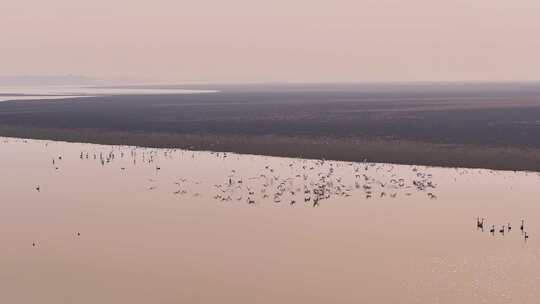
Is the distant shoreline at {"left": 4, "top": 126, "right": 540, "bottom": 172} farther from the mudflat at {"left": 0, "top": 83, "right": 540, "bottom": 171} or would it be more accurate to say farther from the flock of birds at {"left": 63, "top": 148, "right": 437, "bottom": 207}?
the flock of birds at {"left": 63, "top": 148, "right": 437, "bottom": 207}

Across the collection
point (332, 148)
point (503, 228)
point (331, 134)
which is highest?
point (331, 134)

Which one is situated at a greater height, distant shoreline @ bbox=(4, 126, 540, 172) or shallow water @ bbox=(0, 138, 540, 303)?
distant shoreline @ bbox=(4, 126, 540, 172)

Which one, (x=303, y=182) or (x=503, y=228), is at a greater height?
(x=303, y=182)

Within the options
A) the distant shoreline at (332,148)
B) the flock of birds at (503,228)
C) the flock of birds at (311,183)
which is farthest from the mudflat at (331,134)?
the flock of birds at (503,228)

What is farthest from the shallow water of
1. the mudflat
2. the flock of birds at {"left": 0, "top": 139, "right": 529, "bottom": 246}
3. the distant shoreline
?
the mudflat

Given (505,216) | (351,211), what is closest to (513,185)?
(505,216)

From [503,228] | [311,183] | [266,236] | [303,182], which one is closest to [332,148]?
[303,182]

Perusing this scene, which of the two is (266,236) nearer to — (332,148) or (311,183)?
(311,183)

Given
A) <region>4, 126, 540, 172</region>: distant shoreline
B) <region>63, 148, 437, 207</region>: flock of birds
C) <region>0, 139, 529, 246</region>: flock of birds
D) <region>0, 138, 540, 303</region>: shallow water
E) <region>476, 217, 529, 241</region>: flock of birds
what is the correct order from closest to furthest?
<region>0, 138, 540, 303</region>: shallow water → <region>476, 217, 529, 241</region>: flock of birds → <region>0, 139, 529, 246</region>: flock of birds → <region>63, 148, 437, 207</region>: flock of birds → <region>4, 126, 540, 172</region>: distant shoreline

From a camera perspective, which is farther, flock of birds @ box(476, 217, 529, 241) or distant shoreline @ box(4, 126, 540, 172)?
distant shoreline @ box(4, 126, 540, 172)
